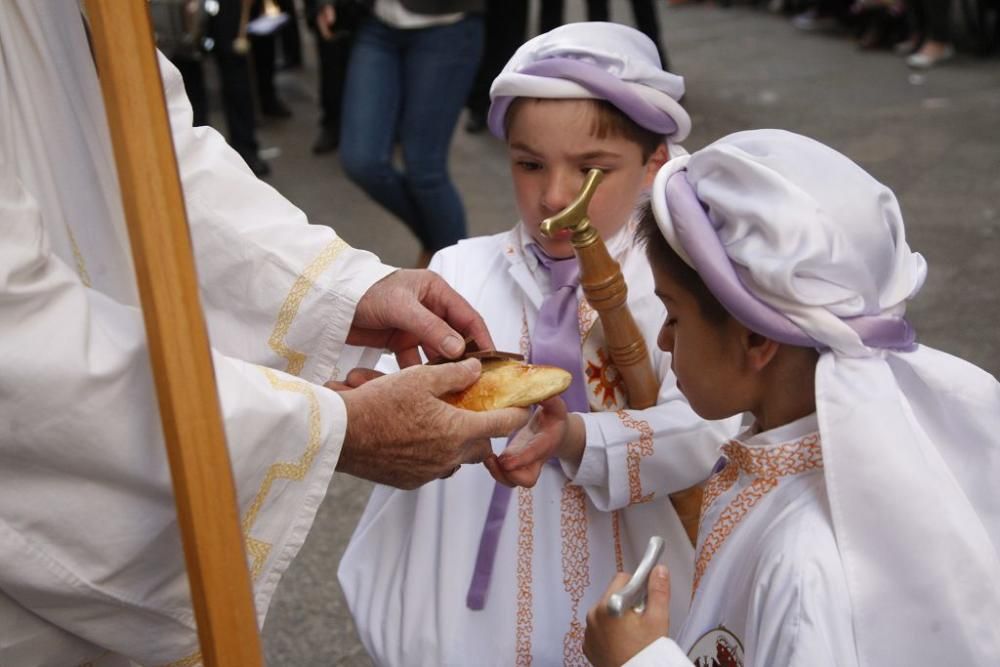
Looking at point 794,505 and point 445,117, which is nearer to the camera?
point 794,505

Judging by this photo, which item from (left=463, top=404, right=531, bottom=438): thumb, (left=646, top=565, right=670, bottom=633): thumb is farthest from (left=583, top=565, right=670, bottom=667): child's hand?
(left=463, top=404, right=531, bottom=438): thumb

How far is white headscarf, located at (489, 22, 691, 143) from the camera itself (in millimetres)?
2314

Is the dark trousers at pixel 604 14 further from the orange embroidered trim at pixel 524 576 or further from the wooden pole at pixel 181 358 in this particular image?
the wooden pole at pixel 181 358

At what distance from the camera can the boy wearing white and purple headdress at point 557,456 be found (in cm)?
223

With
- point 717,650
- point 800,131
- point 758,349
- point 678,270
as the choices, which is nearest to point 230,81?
point 800,131

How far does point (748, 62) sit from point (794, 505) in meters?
7.92

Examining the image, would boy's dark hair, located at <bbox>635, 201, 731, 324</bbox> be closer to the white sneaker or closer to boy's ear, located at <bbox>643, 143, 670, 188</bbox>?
boy's ear, located at <bbox>643, 143, 670, 188</bbox>

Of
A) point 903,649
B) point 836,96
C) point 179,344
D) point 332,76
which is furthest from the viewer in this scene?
point 836,96

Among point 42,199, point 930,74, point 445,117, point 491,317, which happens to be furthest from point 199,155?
point 930,74

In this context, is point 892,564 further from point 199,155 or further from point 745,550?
point 199,155

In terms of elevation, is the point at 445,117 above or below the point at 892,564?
below

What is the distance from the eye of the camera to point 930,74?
27.5 feet

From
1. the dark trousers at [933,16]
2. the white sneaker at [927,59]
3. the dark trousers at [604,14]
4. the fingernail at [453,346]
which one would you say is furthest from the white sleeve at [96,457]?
the dark trousers at [933,16]

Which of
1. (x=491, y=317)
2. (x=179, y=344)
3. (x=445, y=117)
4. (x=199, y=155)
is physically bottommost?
(x=445, y=117)
